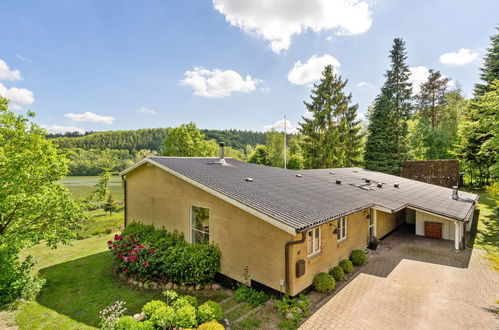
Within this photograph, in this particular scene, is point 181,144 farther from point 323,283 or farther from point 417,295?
point 417,295

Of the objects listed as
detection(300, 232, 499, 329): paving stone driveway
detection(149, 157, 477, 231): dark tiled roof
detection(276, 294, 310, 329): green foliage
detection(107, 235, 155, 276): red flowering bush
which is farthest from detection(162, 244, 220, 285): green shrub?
detection(300, 232, 499, 329): paving stone driveway

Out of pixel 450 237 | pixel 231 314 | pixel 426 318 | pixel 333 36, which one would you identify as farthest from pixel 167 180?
pixel 450 237

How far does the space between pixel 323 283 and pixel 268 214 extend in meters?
2.98

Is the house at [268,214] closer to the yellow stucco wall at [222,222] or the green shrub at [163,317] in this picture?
the yellow stucco wall at [222,222]

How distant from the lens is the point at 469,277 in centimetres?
844

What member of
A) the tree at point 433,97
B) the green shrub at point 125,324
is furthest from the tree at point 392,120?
the green shrub at point 125,324

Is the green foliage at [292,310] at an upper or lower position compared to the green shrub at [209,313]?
lower

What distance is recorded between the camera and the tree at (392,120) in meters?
28.7

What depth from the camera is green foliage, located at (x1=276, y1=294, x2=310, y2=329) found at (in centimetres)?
589

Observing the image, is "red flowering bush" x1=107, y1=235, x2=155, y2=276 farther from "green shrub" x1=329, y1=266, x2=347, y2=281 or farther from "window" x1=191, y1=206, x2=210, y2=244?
"green shrub" x1=329, y1=266, x2=347, y2=281

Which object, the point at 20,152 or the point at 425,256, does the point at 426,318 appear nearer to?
the point at 425,256

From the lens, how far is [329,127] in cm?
3178

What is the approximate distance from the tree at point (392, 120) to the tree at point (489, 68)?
6.86 meters

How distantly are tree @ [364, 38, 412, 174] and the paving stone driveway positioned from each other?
19694mm
